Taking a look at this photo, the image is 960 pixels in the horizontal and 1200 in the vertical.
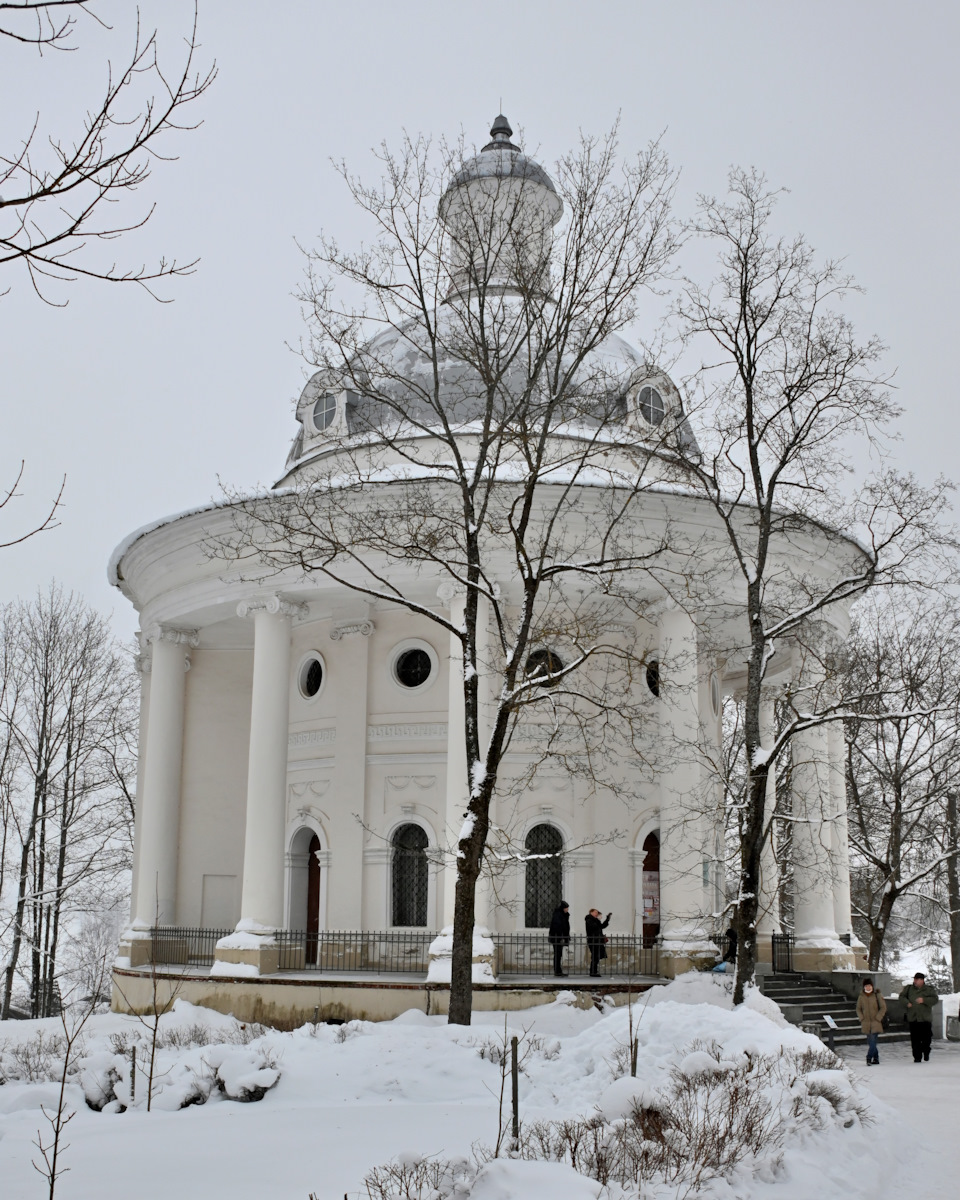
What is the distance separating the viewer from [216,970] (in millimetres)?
20516

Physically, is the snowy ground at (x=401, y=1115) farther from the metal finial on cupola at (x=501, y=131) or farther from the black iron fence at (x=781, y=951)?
the metal finial on cupola at (x=501, y=131)

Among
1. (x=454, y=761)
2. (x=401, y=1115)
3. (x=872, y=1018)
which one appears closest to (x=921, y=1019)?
(x=872, y=1018)

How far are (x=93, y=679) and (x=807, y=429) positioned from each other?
81.6 feet

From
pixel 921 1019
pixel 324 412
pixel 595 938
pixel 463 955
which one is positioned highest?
pixel 324 412

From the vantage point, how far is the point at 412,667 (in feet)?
79.1

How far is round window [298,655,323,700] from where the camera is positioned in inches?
987

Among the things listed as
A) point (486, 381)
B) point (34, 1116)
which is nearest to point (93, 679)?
point (486, 381)

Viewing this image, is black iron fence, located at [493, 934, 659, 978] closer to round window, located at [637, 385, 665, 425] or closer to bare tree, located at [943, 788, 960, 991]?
round window, located at [637, 385, 665, 425]

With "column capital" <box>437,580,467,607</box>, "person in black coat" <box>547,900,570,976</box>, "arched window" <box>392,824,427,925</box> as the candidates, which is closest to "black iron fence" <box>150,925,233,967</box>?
"arched window" <box>392,824,427,925</box>

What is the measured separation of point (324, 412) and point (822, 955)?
556 inches

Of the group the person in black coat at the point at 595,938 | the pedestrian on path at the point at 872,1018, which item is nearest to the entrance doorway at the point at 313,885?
the person in black coat at the point at 595,938

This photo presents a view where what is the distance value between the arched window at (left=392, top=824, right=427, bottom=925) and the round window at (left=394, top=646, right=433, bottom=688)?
273cm

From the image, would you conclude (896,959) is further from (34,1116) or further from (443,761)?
(34,1116)

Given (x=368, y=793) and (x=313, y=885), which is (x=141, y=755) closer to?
(x=313, y=885)
